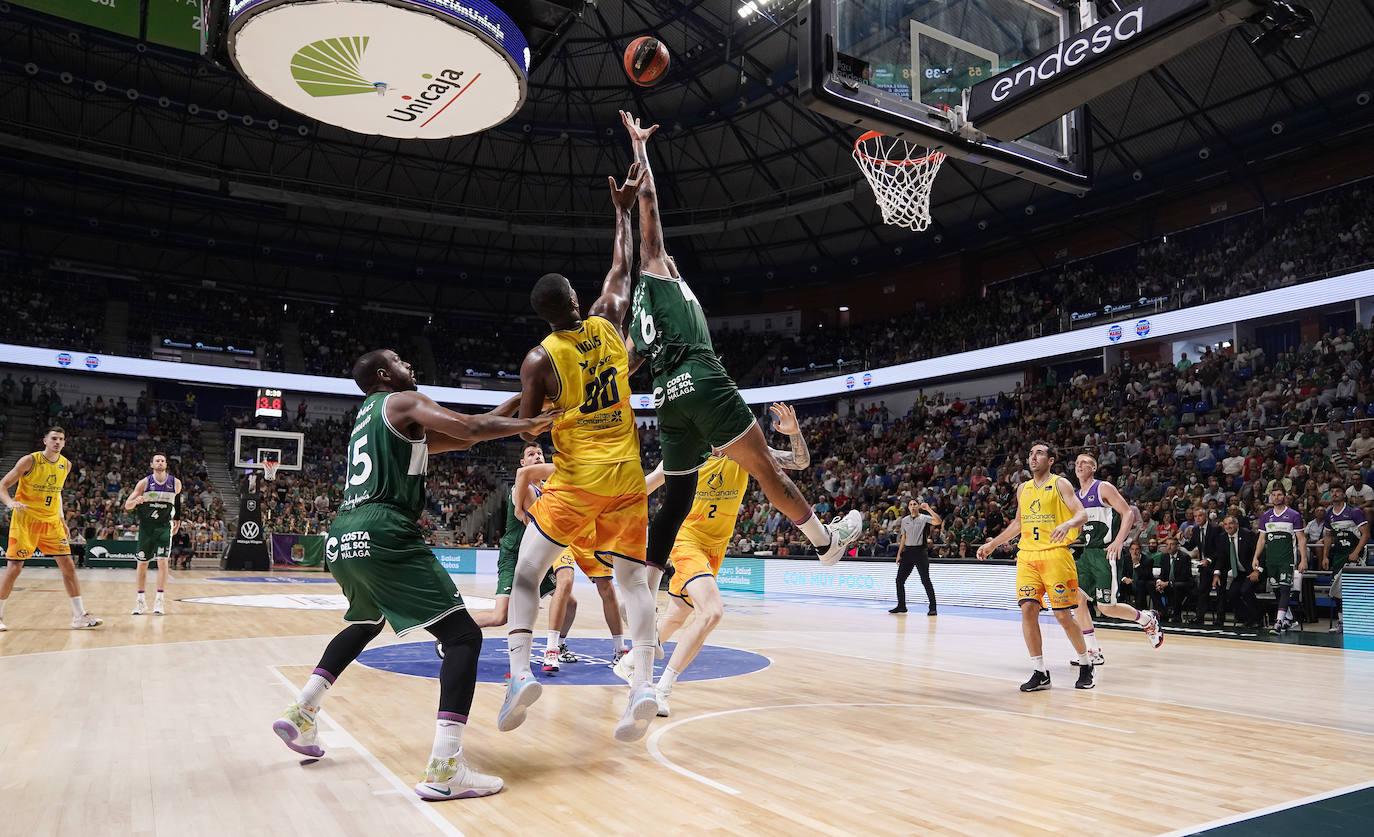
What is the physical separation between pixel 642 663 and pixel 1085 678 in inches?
173

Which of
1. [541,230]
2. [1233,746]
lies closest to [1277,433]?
[1233,746]

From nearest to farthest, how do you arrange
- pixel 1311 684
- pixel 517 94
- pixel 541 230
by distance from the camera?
Answer: pixel 1311 684 → pixel 517 94 → pixel 541 230

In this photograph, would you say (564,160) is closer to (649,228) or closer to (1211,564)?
(1211,564)

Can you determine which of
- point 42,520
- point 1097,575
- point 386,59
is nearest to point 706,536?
point 386,59

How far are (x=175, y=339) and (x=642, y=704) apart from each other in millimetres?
33277

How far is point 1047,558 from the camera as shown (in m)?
7.14

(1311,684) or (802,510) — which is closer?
(802,510)

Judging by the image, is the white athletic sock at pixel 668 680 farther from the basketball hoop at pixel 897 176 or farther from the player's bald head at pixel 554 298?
the basketball hoop at pixel 897 176

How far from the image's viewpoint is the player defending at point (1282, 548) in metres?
12.3

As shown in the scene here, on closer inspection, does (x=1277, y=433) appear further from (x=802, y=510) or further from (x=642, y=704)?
(x=642, y=704)

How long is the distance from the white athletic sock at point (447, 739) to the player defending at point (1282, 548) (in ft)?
40.6

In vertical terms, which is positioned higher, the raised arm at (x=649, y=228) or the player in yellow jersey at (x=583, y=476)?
the raised arm at (x=649, y=228)

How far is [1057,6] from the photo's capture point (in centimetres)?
755

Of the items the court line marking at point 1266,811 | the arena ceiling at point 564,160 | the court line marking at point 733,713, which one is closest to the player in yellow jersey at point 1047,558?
the court line marking at point 733,713
